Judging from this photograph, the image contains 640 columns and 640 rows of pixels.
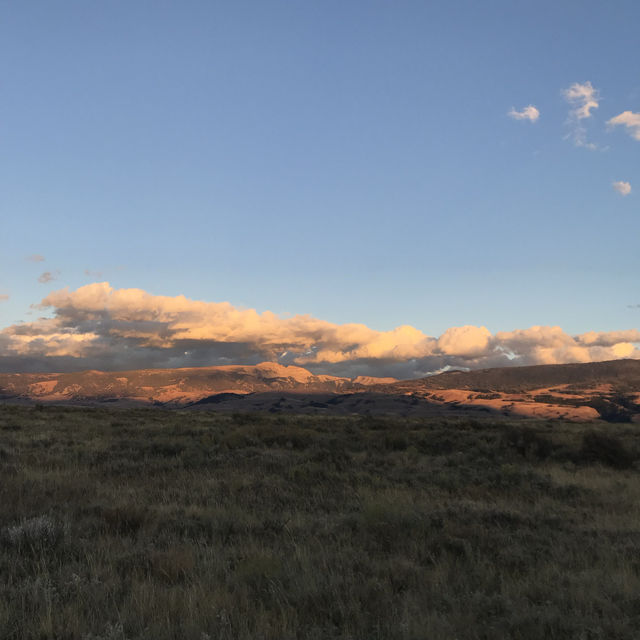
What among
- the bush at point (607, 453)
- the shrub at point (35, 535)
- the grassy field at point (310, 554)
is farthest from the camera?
the bush at point (607, 453)

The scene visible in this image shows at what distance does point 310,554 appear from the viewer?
5984 millimetres

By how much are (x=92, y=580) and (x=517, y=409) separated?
94055 millimetres

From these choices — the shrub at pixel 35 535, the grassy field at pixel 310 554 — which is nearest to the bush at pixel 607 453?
the grassy field at pixel 310 554

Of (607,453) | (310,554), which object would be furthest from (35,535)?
(607,453)

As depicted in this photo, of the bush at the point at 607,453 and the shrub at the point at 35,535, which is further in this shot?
the bush at the point at 607,453

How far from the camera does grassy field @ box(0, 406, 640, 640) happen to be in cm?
426

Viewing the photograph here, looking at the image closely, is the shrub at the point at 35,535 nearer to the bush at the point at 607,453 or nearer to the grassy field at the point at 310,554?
the grassy field at the point at 310,554

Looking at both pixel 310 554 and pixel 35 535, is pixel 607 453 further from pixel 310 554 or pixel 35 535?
pixel 35 535

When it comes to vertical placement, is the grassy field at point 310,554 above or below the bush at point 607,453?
above

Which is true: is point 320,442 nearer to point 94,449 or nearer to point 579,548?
point 94,449

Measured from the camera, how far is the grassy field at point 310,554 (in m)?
4.26

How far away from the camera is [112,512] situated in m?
7.63

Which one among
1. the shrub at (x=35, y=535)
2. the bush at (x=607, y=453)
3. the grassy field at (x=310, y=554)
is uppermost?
the shrub at (x=35, y=535)

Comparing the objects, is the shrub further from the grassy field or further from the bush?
the bush
